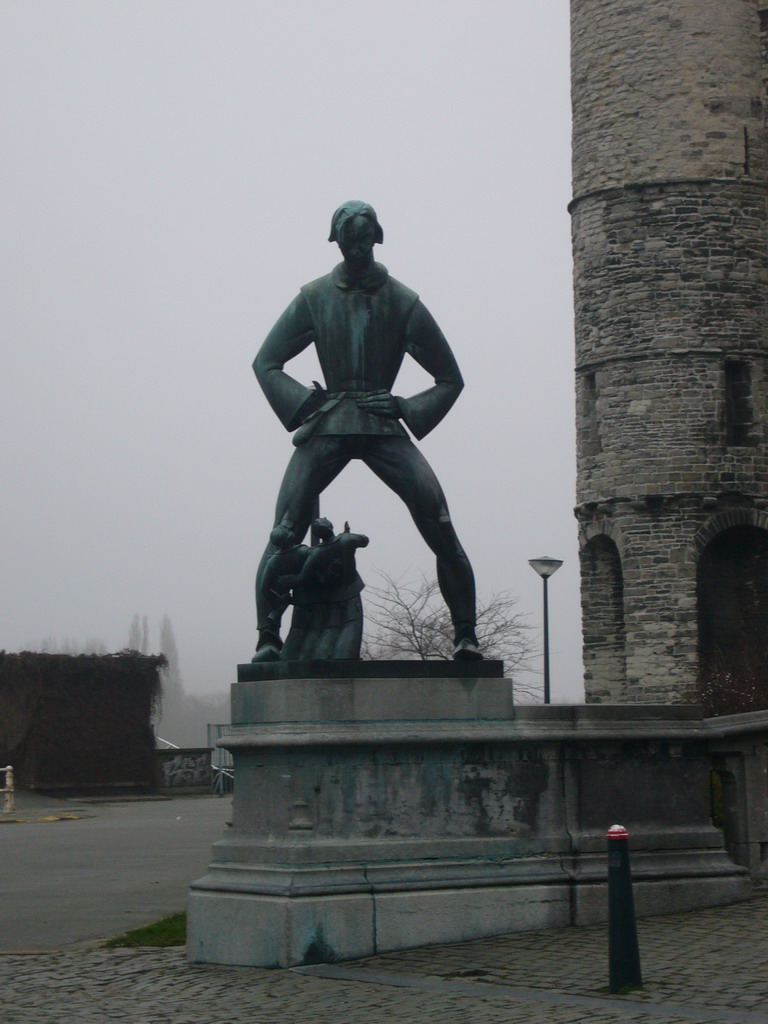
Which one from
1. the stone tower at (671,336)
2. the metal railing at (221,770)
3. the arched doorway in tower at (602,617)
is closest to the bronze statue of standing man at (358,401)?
the stone tower at (671,336)

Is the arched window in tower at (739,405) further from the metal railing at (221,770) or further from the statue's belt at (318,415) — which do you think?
the statue's belt at (318,415)

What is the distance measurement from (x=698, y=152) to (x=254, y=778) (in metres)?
29.0

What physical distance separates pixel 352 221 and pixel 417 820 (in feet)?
11.7

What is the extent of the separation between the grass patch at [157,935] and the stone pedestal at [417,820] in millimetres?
1131

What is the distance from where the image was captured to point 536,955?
9461 mm

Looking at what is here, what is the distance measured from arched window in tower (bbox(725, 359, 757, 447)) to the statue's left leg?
26267 millimetres

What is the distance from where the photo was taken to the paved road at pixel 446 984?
809cm

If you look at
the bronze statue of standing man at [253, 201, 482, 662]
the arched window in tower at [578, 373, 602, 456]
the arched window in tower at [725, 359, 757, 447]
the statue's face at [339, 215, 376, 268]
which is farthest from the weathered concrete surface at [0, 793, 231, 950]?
the arched window in tower at [725, 359, 757, 447]

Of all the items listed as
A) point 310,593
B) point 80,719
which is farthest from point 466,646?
point 80,719

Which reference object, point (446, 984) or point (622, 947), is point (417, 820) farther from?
point (622, 947)

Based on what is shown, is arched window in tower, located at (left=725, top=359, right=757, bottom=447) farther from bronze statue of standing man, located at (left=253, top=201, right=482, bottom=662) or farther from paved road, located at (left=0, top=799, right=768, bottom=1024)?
paved road, located at (left=0, top=799, right=768, bottom=1024)

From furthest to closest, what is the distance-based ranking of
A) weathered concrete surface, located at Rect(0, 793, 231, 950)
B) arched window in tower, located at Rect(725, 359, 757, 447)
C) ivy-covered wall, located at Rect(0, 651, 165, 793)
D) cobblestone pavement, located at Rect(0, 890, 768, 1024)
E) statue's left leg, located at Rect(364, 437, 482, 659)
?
1. ivy-covered wall, located at Rect(0, 651, 165, 793)
2. arched window in tower, located at Rect(725, 359, 757, 447)
3. weathered concrete surface, located at Rect(0, 793, 231, 950)
4. statue's left leg, located at Rect(364, 437, 482, 659)
5. cobblestone pavement, located at Rect(0, 890, 768, 1024)

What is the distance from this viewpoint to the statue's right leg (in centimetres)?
1074

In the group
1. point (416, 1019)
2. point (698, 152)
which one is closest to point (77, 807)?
point (698, 152)
